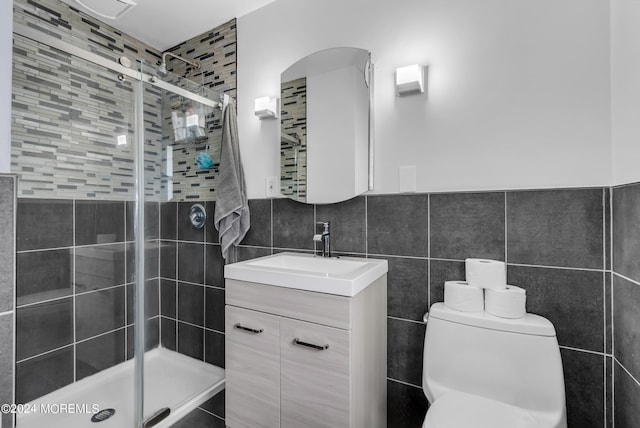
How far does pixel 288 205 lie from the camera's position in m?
1.79

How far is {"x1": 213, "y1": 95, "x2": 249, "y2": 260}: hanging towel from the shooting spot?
5.78 feet

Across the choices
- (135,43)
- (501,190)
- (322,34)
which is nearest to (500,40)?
(501,190)

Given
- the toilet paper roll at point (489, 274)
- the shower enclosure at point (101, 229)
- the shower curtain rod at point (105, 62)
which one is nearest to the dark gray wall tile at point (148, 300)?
the shower enclosure at point (101, 229)

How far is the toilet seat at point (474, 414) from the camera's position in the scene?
3.05ft

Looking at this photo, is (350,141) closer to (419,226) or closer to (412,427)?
(419,226)

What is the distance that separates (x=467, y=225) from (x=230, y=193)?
50.6 inches

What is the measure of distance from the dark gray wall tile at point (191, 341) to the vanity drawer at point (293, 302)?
2.76ft

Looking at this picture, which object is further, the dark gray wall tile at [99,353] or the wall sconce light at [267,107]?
the wall sconce light at [267,107]

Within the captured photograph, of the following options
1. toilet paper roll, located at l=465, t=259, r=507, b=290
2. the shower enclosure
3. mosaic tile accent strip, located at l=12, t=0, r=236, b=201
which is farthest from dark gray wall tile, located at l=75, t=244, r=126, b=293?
Result: toilet paper roll, located at l=465, t=259, r=507, b=290

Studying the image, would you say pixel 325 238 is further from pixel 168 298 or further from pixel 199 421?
pixel 199 421

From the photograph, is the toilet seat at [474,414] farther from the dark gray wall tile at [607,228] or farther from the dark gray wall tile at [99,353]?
the dark gray wall tile at [99,353]

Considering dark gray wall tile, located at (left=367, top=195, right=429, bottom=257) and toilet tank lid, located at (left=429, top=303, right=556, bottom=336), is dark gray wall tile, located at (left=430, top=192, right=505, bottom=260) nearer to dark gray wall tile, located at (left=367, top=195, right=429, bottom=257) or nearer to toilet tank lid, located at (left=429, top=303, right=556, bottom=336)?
dark gray wall tile, located at (left=367, top=195, right=429, bottom=257)

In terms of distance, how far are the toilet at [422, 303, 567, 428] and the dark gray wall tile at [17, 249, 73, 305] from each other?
1862 millimetres

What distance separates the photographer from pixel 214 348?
1.99 metres
